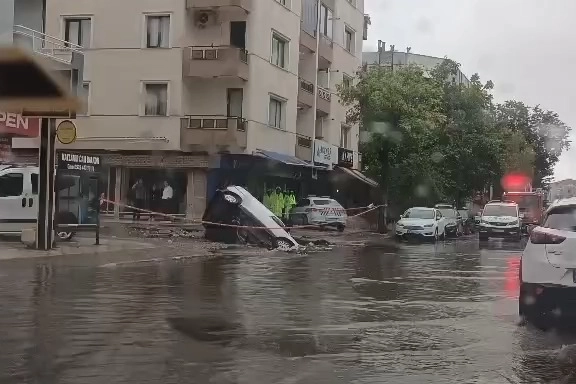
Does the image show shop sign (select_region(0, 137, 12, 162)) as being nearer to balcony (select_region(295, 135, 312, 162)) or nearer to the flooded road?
the flooded road

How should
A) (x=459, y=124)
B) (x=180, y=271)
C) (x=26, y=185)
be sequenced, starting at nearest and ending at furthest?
(x=180, y=271)
(x=26, y=185)
(x=459, y=124)

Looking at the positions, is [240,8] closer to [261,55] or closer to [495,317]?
[261,55]

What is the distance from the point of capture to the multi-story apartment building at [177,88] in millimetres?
33188

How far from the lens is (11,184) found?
1945 cm

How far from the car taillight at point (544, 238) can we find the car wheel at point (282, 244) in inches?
550

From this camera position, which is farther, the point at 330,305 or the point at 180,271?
the point at 180,271

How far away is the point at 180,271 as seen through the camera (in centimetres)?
1544

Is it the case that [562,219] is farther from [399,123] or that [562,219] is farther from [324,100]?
[324,100]

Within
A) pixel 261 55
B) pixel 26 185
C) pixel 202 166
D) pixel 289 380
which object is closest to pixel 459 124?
pixel 261 55

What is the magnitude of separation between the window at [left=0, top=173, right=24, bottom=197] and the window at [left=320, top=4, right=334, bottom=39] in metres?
26.6

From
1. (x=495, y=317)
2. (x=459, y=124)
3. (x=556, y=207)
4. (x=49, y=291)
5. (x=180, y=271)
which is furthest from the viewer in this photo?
(x=459, y=124)

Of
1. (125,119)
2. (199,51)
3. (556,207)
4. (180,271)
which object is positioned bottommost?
(180,271)

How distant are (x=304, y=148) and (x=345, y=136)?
9047 millimetres

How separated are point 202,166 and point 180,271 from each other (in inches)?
710
